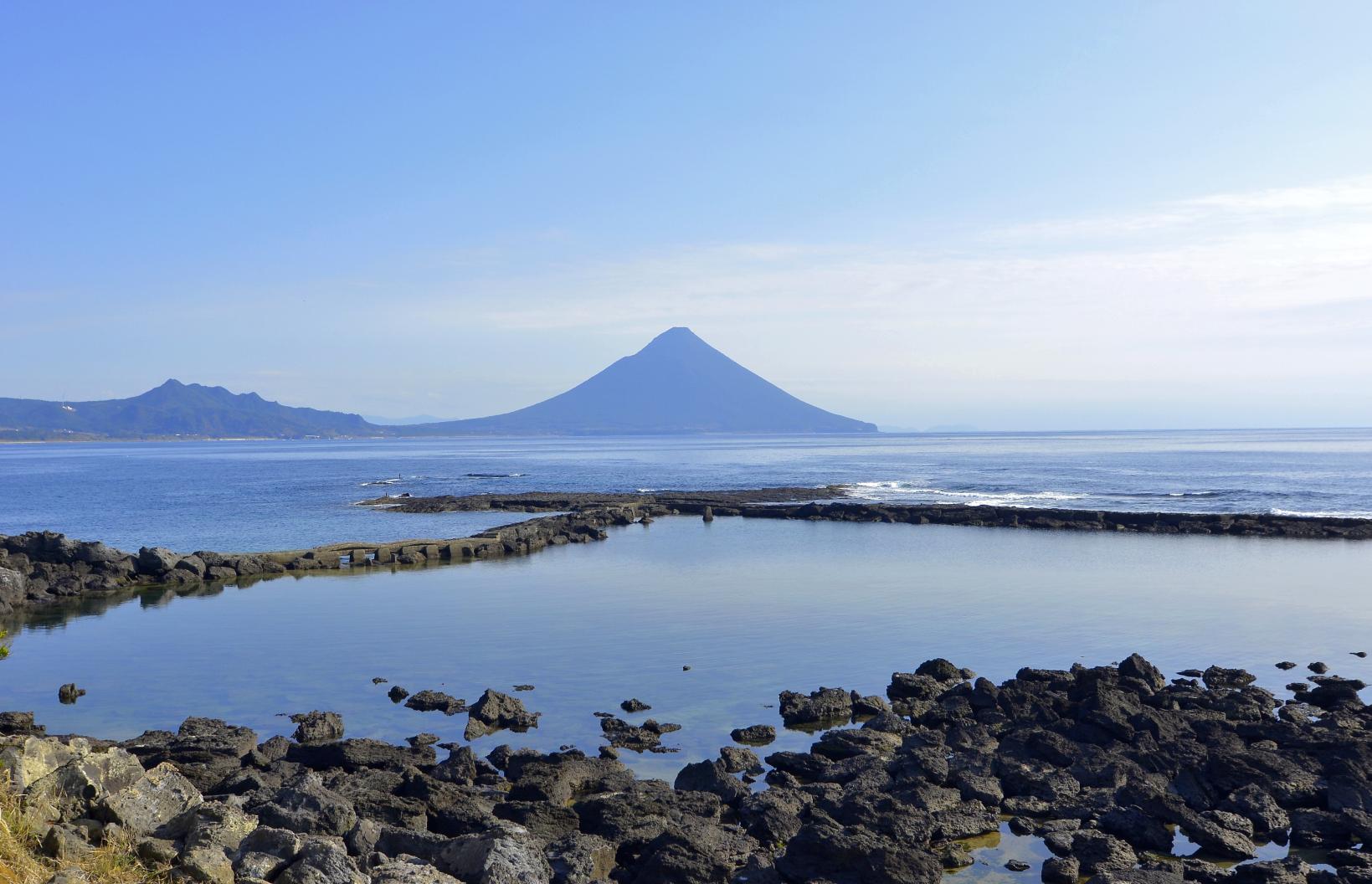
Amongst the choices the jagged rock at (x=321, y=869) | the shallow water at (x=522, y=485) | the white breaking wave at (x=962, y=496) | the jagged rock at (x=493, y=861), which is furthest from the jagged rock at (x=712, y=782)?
the white breaking wave at (x=962, y=496)

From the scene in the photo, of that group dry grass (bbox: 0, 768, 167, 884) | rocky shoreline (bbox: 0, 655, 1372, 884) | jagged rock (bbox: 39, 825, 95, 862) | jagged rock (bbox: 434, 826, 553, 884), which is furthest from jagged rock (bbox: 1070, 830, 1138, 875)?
jagged rock (bbox: 39, 825, 95, 862)

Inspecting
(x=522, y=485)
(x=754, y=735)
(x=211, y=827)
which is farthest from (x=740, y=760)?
(x=522, y=485)

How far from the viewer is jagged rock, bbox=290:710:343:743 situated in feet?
44.9

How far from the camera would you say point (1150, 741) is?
42.2ft

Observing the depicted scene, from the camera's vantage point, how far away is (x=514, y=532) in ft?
130

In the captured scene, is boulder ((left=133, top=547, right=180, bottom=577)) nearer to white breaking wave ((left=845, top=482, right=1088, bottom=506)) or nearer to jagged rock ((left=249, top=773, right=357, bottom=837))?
jagged rock ((left=249, top=773, right=357, bottom=837))

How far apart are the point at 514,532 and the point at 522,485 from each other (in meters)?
43.3

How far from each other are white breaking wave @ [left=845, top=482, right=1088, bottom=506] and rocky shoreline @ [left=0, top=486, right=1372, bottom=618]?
3.11m

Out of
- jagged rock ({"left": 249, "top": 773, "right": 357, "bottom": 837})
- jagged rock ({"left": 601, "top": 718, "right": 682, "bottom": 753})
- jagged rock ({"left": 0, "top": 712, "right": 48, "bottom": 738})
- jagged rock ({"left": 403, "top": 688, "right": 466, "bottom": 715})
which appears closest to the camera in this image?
jagged rock ({"left": 249, "top": 773, "right": 357, "bottom": 837})

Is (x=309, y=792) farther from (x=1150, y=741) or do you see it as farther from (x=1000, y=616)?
(x=1000, y=616)

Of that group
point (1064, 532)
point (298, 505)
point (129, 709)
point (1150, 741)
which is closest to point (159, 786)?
point (129, 709)

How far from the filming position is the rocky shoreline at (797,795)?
27.7 ft

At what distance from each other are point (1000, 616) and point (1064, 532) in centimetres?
2067

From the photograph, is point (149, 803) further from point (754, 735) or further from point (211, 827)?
point (754, 735)
